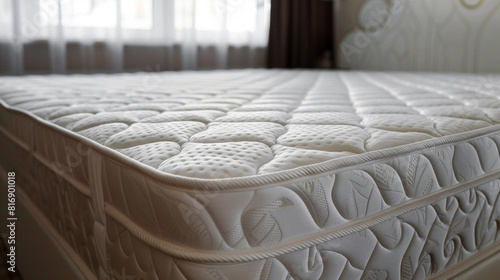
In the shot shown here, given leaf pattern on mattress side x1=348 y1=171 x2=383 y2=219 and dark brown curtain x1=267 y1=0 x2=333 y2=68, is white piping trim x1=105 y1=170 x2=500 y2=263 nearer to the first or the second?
leaf pattern on mattress side x1=348 y1=171 x2=383 y2=219

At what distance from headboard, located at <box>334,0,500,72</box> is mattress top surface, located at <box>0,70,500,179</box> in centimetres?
129

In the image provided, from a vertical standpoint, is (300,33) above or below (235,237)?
above

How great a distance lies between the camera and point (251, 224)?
0.44 metres

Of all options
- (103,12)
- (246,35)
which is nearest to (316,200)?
(103,12)

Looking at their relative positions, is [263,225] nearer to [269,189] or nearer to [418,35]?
[269,189]

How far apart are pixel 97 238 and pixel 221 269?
27 cm

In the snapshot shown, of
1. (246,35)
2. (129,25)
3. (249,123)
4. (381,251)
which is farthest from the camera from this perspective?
(246,35)

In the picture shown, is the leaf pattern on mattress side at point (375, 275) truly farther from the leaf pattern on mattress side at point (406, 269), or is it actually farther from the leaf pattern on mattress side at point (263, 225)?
the leaf pattern on mattress side at point (263, 225)

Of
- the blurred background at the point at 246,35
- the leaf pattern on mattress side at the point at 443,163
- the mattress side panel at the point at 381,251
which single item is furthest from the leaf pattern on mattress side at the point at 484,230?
the blurred background at the point at 246,35

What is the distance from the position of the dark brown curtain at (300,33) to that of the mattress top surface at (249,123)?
2185mm

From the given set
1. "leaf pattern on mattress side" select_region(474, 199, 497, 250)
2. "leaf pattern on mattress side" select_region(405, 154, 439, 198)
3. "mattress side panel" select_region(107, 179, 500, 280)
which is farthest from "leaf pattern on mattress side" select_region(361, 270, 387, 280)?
"leaf pattern on mattress side" select_region(474, 199, 497, 250)

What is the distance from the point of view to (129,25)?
2.70m

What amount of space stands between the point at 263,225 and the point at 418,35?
268 cm

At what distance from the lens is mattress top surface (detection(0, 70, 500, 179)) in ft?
1.67
